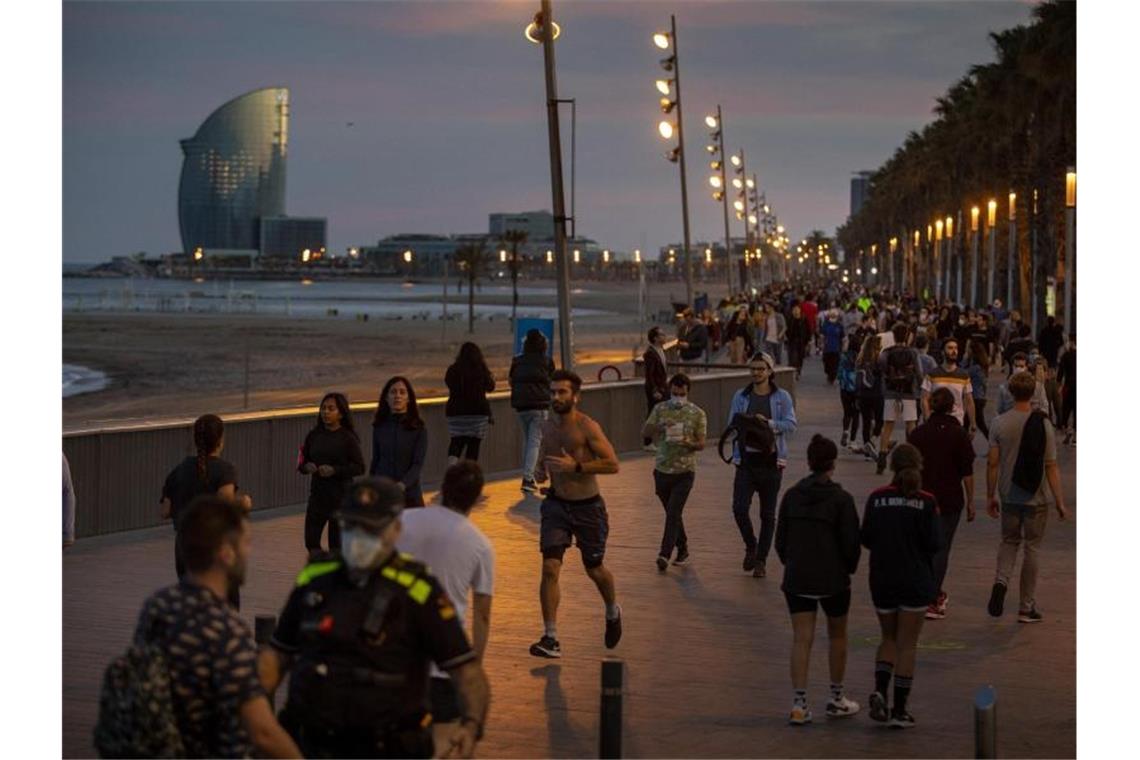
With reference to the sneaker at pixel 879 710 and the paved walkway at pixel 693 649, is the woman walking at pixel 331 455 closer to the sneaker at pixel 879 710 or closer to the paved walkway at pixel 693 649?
the paved walkway at pixel 693 649

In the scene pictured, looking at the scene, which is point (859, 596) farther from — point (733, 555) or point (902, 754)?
point (902, 754)

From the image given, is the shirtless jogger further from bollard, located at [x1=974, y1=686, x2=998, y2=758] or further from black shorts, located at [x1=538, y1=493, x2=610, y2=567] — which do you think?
bollard, located at [x1=974, y1=686, x2=998, y2=758]

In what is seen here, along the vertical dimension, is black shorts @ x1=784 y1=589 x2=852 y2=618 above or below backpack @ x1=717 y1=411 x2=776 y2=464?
below

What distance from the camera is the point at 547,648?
11312 millimetres

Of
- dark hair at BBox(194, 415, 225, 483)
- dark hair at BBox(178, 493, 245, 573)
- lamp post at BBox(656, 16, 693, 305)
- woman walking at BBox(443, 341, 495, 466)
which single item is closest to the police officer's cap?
dark hair at BBox(178, 493, 245, 573)

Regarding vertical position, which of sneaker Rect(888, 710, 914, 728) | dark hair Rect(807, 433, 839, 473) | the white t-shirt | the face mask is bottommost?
sneaker Rect(888, 710, 914, 728)

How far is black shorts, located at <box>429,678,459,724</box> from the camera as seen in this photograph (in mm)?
7359

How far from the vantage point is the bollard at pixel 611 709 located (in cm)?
727

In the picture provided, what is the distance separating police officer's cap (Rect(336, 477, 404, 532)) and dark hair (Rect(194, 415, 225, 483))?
451 cm

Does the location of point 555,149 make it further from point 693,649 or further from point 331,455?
point 693,649

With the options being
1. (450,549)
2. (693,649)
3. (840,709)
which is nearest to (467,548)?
(450,549)
